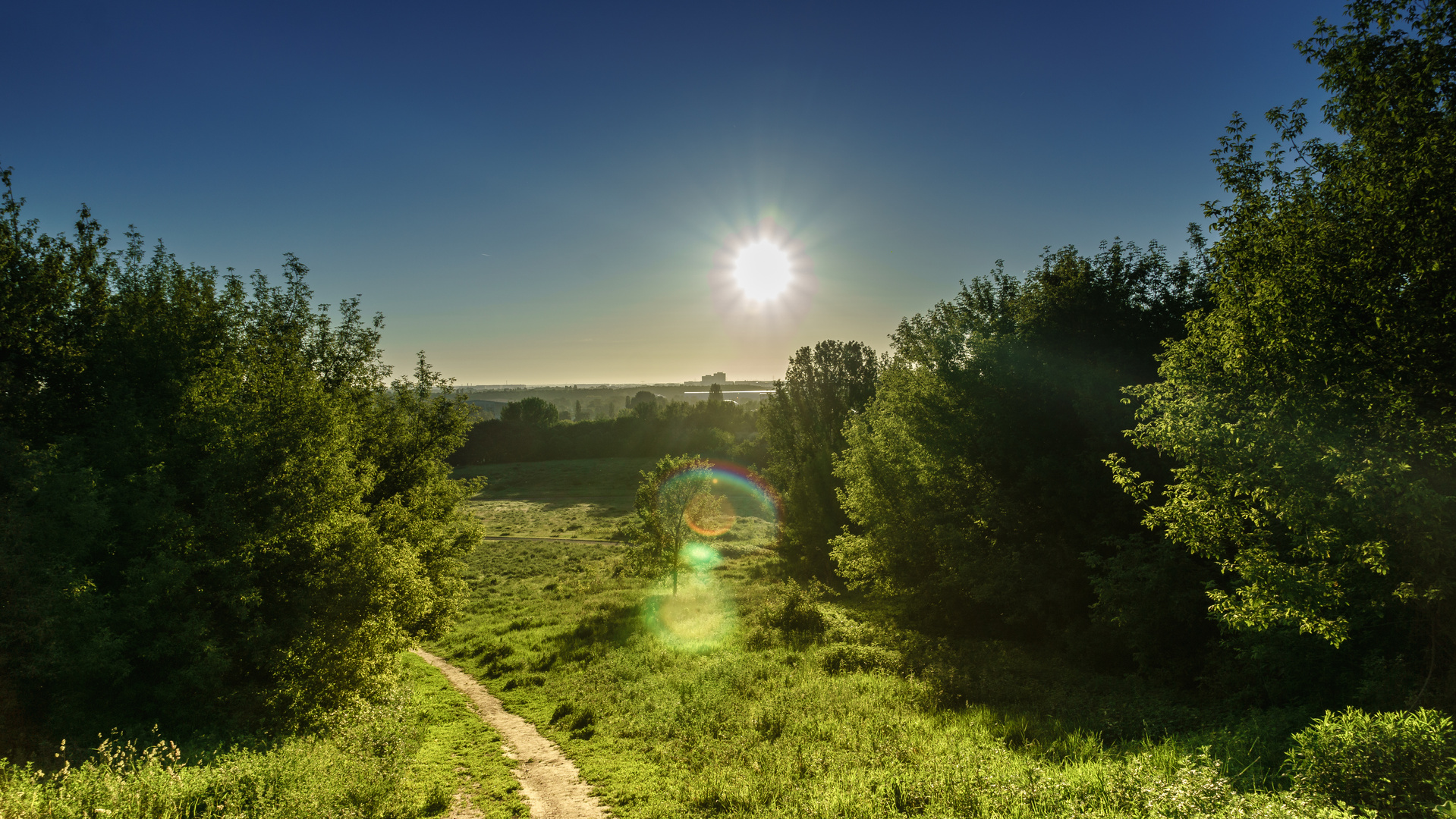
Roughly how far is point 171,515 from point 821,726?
16402mm

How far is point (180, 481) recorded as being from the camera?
14.4 meters

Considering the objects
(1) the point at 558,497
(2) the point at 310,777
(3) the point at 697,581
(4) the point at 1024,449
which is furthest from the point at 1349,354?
(1) the point at 558,497

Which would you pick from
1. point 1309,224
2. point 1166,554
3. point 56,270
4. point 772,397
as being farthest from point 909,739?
point 772,397

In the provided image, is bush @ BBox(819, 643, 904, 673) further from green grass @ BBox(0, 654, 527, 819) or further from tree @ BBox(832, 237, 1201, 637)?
green grass @ BBox(0, 654, 527, 819)

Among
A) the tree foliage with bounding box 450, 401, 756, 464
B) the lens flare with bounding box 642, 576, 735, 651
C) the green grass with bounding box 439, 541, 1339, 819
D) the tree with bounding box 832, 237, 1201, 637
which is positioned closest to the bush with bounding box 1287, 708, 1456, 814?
the green grass with bounding box 439, 541, 1339, 819

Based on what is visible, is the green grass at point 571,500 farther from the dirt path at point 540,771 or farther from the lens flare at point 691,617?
the dirt path at point 540,771

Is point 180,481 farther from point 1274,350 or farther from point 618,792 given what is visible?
point 1274,350

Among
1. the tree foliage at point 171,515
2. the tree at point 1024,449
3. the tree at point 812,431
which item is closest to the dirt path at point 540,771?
the tree foliage at point 171,515

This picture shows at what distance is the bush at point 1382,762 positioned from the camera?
23.5 feet

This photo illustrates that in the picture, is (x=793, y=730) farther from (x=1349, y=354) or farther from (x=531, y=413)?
(x=531, y=413)

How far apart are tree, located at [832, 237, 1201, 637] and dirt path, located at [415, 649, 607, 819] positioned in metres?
16.4

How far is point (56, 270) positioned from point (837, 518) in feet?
133

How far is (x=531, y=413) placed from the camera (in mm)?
140125

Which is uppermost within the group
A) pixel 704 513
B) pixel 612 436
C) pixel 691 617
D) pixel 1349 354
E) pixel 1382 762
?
pixel 1349 354
